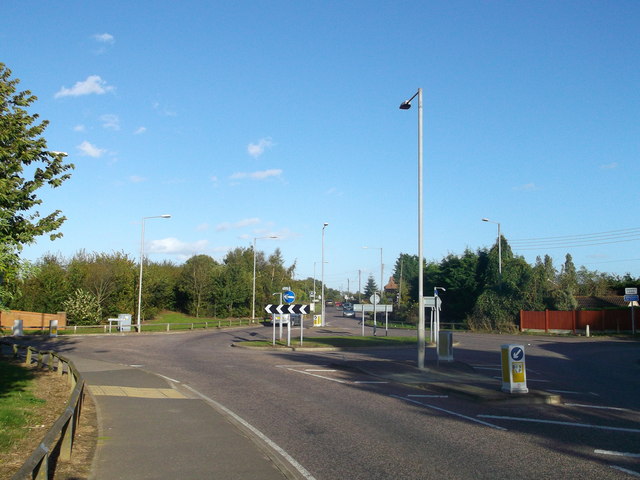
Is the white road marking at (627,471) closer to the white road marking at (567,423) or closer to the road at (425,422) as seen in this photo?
the road at (425,422)

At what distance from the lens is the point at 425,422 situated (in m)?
9.93

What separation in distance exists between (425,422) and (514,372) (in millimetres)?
3852

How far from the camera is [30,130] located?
1298 centimetres

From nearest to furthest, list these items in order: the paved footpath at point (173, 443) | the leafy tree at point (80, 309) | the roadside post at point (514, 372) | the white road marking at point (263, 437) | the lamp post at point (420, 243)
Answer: the paved footpath at point (173, 443) → the white road marking at point (263, 437) → the roadside post at point (514, 372) → the lamp post at point (420, 243) → the leafy tree at point (80, 309)

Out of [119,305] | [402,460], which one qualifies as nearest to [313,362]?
[402,460]

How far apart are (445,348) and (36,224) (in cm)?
1379

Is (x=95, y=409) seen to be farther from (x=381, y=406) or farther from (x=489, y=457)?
Result: (x=489, y=457)

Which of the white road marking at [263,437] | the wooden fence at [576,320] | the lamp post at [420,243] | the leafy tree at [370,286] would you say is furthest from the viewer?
the leafy tree at [370,286]

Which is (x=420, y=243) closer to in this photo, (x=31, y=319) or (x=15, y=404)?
(x=15, y=404)

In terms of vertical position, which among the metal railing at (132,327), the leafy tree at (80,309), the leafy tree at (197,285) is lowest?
the metal railing at (132,327)

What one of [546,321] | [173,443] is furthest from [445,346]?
[546,321]

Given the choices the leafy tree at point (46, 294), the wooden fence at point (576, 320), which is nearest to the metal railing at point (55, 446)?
the leafy tree at point (46, 294)

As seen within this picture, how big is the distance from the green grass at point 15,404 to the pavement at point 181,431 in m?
1.21

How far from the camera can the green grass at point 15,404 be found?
8.65 meters
